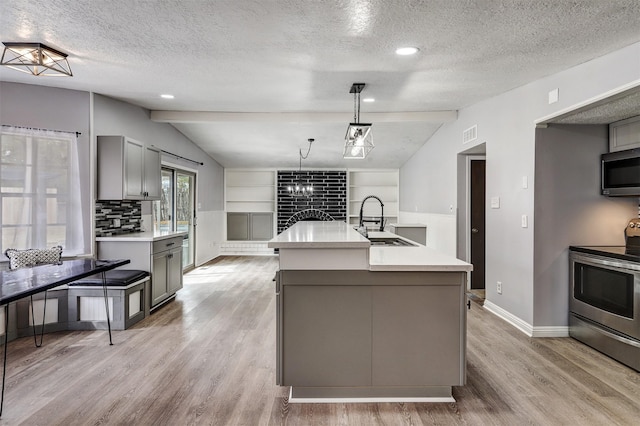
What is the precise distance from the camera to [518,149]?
3.84 metres

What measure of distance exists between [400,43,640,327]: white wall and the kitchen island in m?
1.72

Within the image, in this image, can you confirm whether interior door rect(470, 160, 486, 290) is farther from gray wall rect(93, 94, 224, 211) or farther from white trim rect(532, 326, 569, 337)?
gray wall rect(93, 94, 224, 211)

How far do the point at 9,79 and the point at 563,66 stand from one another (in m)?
5.02

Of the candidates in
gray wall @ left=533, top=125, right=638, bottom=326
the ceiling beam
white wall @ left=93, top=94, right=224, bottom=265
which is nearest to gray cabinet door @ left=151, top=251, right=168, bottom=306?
white wall @ left=93, top=94, right=224, bottom=265

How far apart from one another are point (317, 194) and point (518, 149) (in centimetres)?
572

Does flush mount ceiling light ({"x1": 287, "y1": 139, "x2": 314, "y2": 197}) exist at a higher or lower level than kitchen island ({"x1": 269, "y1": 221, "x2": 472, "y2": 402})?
higher

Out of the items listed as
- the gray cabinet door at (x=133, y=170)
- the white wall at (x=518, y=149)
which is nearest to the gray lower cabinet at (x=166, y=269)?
the gray cabinet door at (x=133, y=170)

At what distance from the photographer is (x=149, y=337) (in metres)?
3.54

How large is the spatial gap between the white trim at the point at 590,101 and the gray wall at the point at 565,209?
19cm

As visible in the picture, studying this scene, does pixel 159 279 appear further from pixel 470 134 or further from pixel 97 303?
pixel 470 134

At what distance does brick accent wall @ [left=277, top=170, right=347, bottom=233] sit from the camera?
30.0 ft

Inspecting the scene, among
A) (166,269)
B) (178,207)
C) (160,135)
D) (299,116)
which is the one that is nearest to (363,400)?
(166,269)

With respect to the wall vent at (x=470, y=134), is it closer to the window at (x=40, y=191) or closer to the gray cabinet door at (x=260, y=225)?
the window at (x=40, y=191)

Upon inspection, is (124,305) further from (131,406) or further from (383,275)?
(383,275)
